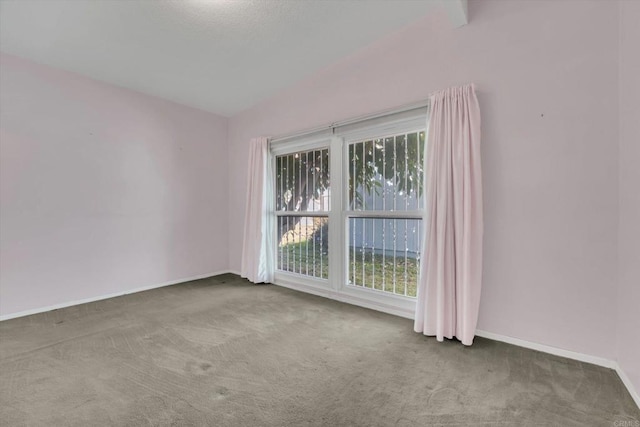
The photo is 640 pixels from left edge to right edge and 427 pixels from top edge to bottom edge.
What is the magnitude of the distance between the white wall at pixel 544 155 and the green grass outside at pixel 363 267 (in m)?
0.71

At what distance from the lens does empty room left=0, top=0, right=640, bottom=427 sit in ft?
5.53

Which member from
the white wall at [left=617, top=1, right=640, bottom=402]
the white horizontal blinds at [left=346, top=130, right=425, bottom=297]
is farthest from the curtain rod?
the white wall at [left=617, top=1, right=640, bottom=402]

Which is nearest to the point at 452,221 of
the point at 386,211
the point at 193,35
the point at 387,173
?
the point at 386,211

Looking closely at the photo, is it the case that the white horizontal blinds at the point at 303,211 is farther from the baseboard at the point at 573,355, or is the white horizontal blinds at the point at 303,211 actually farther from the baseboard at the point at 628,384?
the baseboard at the point at 628,384

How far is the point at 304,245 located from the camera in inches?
151

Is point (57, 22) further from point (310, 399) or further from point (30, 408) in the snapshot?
point (310, 399)

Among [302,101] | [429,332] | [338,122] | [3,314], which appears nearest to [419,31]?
[338,122]

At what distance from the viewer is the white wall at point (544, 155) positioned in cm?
189

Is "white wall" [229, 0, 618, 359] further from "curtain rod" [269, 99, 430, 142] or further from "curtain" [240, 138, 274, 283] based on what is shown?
"curtain" [240, 138, 274, 283]

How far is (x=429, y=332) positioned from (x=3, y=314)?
13.1 feet

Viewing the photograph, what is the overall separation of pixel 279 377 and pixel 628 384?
2.07m

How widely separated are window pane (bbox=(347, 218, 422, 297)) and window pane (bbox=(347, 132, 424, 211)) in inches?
7.4

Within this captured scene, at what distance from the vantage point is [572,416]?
1.46m

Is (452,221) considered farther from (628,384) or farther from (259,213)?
(259,213)
